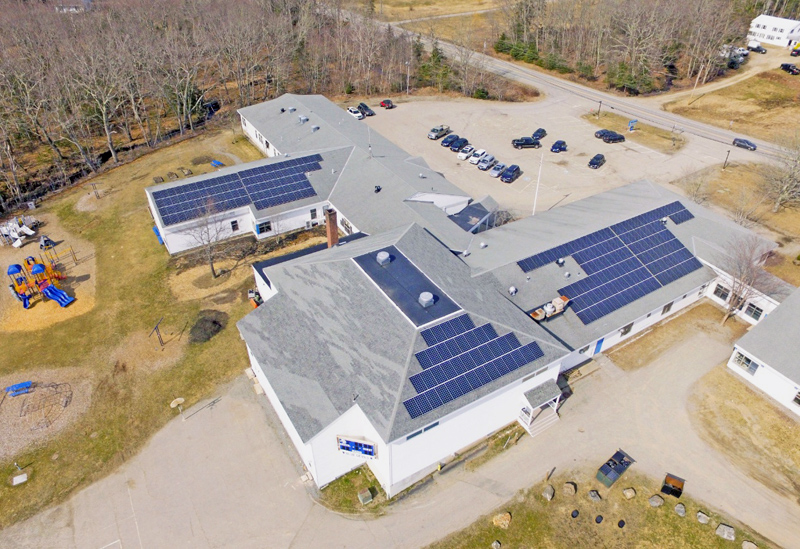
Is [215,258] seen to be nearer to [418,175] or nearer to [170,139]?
[418,175]

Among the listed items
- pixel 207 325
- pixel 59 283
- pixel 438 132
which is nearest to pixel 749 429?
pixel 207 325

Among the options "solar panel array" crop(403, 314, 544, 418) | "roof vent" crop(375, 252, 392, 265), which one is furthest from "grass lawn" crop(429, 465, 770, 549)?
"roof vent" crop(375, 252, 392, 265)

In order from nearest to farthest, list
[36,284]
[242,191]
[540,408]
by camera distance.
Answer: [540,408], [36,284], [242,191]

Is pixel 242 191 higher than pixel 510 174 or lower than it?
higher

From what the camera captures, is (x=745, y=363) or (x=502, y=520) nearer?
(x=502, y=520)

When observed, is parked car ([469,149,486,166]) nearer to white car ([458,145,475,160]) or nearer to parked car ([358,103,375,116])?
white car ([458,145,475,160])

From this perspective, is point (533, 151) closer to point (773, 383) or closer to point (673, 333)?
point (673, 333)
